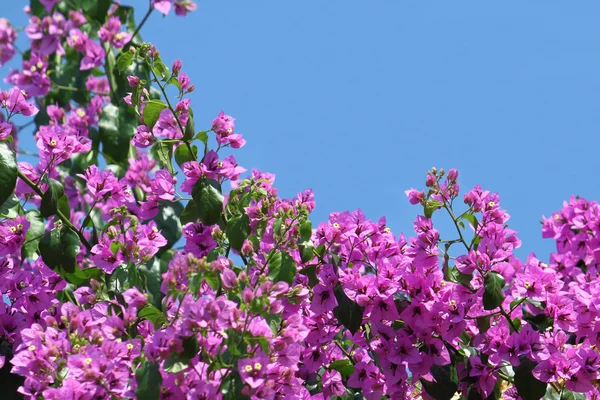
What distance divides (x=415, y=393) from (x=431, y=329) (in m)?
0.63

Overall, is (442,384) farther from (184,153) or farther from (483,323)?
(184,153)

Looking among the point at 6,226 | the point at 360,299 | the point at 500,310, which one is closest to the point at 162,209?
the point at 6,226

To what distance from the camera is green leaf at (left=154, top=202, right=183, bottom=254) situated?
3395 millimetres

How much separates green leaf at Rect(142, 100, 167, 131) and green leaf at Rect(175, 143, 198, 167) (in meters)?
0.13

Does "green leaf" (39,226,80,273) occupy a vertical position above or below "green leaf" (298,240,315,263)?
below

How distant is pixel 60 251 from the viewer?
2.58 m

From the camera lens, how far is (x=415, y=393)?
319cm

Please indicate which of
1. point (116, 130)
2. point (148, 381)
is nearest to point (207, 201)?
point (148, 381)

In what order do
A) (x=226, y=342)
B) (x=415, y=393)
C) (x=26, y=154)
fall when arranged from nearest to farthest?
1. (x=226, y=342)
2. (x=415, y=393)
3. (x=26, y=154)

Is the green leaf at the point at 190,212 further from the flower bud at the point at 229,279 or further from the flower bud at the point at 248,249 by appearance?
the flower bud at the point at 229,279

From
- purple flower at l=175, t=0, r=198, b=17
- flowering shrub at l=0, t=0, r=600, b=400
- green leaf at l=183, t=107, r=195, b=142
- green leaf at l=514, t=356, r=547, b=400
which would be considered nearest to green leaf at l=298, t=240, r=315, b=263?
flowering shrub at l=0, t=0, r=600, b=400

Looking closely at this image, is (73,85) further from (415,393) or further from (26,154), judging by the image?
(415,393)

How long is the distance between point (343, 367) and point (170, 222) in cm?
108

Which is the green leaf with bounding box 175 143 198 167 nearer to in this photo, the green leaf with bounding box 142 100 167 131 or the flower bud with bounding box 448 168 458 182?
the green leaf with bounding box 142 100 167 131
